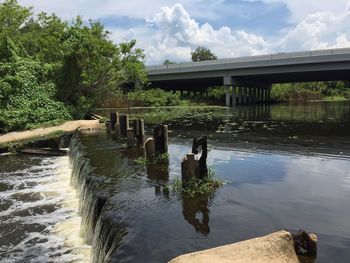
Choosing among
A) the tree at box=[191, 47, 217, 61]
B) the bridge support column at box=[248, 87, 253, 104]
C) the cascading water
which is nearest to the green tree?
the cascading water

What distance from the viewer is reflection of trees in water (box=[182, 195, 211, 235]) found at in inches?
328

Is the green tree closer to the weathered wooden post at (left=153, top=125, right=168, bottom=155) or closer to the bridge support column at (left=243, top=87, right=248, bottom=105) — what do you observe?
the weathered wooden post at (left=153, top=125, right=168, bottom=155)

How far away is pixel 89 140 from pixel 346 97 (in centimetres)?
10520

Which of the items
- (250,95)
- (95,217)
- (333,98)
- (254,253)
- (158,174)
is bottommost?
(95,217)

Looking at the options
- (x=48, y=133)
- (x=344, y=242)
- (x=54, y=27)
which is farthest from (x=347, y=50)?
(x=344, y=242)

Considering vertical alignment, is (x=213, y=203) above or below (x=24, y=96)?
below

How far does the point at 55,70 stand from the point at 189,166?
27.4m

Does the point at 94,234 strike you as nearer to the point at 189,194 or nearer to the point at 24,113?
the point at 189,194

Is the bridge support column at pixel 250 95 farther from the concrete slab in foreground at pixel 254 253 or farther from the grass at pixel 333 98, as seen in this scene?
the concrete slab in foreground at pixel 254 253

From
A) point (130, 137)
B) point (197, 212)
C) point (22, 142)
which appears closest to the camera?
point (197, 212)

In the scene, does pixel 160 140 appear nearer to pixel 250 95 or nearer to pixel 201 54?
pixel 250 95

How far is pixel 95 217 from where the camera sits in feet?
32.2

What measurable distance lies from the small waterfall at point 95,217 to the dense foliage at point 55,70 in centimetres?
1455

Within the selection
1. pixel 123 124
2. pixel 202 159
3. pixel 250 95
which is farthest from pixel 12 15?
pixel 250 95
